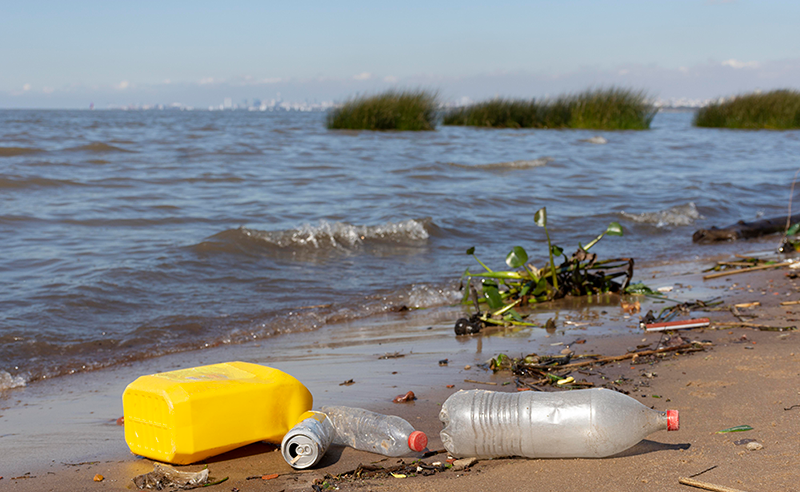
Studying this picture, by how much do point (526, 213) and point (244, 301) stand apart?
521 cm

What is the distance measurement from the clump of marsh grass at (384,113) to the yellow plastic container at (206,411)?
2229 centimetres

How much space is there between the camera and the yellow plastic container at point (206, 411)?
1917 mm

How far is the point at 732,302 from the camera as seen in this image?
413cm

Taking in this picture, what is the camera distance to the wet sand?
1.78 metres

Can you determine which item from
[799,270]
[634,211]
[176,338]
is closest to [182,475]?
[176,338]

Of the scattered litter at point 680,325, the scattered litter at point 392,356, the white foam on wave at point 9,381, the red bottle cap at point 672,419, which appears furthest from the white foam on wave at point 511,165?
the red bottle cap at point 672,419

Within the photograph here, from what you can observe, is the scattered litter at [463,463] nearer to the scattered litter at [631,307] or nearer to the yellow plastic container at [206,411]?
the yellow plastic container at [206,411]

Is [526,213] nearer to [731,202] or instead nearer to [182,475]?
[731,202]

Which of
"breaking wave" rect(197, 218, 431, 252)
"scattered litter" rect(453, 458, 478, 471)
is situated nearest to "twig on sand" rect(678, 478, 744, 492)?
"scattered litter" rect(453, 458, 478, 471)

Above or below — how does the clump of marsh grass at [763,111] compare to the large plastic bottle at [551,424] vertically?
Answer: above

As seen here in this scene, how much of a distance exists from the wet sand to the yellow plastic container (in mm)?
92

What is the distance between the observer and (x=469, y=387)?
270 centimetres

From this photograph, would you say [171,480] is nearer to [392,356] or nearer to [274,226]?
[392,356]

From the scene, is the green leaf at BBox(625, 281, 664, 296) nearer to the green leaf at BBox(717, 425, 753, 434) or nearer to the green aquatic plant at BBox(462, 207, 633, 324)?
the green aquatic plant at BBox(462, 207, 633, 324)
